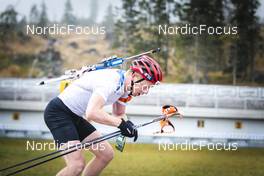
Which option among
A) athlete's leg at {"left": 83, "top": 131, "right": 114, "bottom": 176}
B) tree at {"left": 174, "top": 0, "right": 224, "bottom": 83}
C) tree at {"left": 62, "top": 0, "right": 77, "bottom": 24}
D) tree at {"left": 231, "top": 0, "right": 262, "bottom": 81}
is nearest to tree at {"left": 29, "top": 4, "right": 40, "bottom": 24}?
tree at {"left": 62, "top": 0, "right": 77, "bottom": 24}

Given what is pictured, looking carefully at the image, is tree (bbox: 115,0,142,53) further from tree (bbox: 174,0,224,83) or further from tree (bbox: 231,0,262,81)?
tree (bbox: 231,0,262,81)

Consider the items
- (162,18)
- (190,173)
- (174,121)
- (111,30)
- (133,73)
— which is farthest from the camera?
(111,30)

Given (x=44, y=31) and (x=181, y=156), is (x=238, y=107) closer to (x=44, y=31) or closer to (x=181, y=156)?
(x=181, y=156)

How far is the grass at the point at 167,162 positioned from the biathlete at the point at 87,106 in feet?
4.86

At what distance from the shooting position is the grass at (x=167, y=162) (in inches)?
171

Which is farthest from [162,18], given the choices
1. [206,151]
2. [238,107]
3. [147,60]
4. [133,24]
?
[147,60]

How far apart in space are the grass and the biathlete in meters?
1.48

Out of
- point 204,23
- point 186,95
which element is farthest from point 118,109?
point 186,95

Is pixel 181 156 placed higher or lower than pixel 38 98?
lower

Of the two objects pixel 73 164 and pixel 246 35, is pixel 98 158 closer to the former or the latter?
pixel 73 164

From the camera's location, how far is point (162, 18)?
5.39m

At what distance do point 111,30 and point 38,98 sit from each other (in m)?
1.13

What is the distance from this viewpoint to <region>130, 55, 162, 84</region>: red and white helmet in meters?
2.77

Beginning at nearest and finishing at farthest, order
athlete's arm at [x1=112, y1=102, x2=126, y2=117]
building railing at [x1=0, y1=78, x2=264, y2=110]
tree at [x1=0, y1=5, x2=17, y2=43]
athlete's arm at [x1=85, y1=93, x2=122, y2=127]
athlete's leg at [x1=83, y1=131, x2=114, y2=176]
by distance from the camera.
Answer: athlete's arm at [x1=85, y1=93, x2=122, y2=127], athlete's leg at [x1=83, y1=131, x2=114, y2=176], athlete's arm at [x1=112, y1=102, x2=126, y2=117], building railing at [x1=0, y1=78, x2=264, y2=110], tree at [x1=0, y1=5, x2=17, y2=43]
